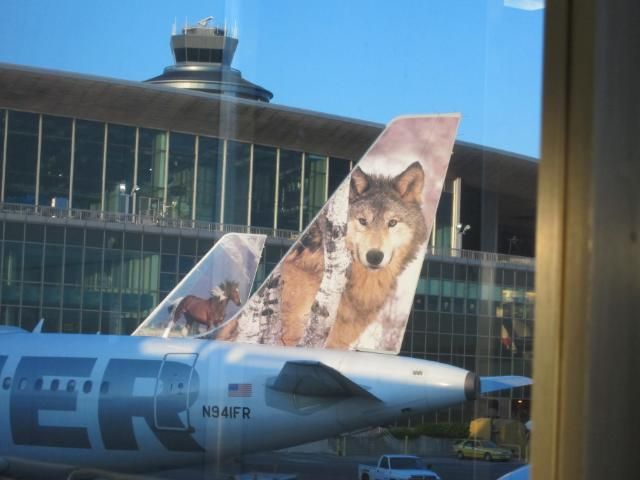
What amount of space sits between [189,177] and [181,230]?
766mm

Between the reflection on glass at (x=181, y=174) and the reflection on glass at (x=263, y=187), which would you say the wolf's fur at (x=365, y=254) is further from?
the reflection on glass at (x=181, y=174)

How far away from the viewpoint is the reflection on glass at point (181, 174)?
9297 millimetres

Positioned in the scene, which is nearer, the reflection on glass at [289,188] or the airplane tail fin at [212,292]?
the airplane tail fin at [212,292]

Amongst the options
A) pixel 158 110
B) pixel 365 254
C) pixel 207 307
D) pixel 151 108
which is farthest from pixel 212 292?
pixel 151 108

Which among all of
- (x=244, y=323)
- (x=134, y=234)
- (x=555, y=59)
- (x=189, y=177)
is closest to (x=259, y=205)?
(x=244, y=323)

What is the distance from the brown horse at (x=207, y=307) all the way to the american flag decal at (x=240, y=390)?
1.86 feet

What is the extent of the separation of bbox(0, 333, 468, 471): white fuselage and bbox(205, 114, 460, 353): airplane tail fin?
20cm

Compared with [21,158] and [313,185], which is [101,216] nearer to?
[21,158]

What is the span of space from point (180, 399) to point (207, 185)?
7.31 ft

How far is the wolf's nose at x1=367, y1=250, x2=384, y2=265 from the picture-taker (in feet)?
23.6

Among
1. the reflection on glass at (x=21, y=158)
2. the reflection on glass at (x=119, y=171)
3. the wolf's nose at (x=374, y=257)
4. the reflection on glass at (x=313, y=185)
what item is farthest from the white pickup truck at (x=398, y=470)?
the reflection on glass at (x=21, y=158)

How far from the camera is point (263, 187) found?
766cm

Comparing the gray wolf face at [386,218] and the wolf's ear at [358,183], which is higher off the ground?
the wolf's ear at [358,183]

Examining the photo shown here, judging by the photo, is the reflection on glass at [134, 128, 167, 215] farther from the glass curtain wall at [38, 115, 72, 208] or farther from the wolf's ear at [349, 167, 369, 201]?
the wolf's ear at [349, 167, 369, 201]
